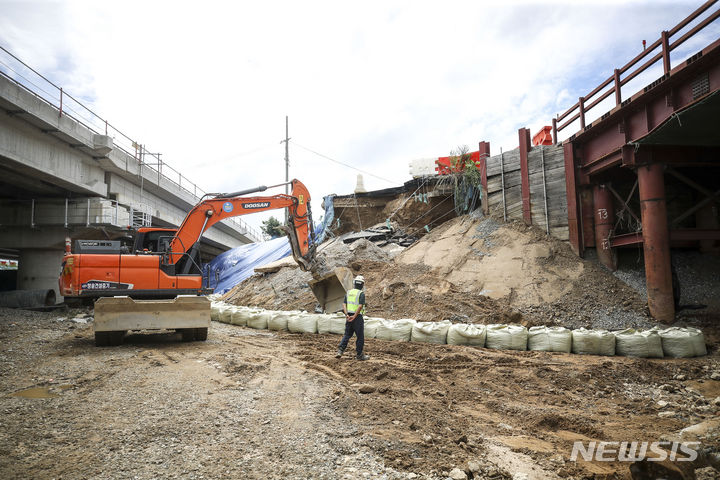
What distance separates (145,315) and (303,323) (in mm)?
3817

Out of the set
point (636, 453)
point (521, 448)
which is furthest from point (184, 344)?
point (636, 453)

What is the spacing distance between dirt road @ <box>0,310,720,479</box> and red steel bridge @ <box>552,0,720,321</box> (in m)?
3.19

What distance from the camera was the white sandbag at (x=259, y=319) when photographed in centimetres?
1178

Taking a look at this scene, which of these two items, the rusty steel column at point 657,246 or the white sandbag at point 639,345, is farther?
the rusty steel column at point 657,246

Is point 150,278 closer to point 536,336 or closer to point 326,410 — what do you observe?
point 326,410

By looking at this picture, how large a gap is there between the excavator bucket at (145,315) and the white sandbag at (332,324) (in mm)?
2891

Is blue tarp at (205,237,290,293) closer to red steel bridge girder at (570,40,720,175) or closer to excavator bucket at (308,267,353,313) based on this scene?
excavator bucket at (308,267,353,313)

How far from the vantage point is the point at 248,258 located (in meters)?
24.5

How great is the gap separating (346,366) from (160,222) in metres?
19.8

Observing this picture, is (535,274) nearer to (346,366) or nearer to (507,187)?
(507,187)

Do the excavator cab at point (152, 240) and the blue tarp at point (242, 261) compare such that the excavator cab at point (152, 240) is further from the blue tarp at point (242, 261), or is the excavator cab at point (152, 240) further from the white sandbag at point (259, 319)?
the blue tarp at point (242, 261)

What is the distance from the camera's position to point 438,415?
186 inches

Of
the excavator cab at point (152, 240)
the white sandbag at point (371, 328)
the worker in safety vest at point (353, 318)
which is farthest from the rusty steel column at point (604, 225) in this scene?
the excavator cab at point (152, 240)

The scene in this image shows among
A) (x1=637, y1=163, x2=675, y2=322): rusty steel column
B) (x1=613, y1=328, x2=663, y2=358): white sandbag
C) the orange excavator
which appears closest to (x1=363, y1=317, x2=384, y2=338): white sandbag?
the orange excavator
